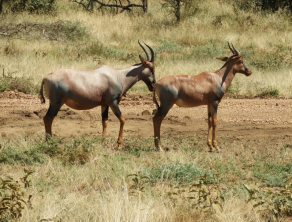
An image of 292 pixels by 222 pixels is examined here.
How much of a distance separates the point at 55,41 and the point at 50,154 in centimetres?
1009

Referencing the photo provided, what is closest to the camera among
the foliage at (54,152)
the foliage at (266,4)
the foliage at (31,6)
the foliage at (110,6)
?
the foliage at (54,152)

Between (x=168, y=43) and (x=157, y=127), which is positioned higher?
(x=157, y=127)

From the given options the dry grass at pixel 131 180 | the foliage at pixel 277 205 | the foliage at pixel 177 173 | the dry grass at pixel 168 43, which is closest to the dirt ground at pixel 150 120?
the dry grass at pixel 131 180

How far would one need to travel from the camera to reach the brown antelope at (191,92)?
8586 mm

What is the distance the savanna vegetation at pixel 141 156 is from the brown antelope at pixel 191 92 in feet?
1.56

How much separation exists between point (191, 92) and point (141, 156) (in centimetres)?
127

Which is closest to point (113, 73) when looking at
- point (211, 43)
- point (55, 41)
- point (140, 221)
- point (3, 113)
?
point (3, 113)

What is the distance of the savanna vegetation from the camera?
5.77 metres

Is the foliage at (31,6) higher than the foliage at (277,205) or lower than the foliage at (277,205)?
lower

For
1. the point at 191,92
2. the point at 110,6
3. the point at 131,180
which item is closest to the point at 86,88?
the point at 191,92

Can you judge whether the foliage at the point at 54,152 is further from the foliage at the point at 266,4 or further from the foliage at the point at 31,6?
the foliage at the point at 266,4

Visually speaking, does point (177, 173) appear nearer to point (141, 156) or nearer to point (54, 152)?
point (141, 156)

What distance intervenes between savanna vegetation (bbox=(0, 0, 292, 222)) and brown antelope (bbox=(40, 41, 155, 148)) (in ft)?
1.80

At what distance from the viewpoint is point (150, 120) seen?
35.7 feet
